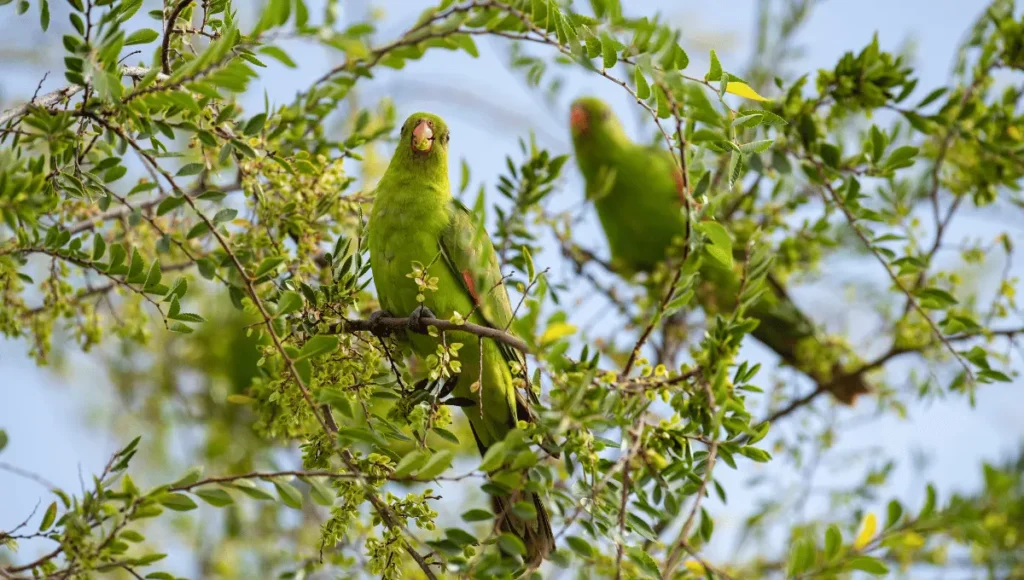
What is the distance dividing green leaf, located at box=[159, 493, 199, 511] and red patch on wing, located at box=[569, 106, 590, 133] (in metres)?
3.96

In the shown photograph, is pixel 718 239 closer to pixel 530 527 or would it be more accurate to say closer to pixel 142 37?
pixel 530 527

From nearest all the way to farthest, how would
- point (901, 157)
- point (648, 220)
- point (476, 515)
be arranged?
Answer: point (476, 515) → point (901, 157) → point (648, 220)

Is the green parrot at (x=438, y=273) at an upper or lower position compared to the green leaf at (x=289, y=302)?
upper

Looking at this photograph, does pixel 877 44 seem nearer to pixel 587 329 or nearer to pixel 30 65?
pixel 587 329

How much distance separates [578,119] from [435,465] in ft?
12.9

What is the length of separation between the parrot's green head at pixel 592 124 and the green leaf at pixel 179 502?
3.90 metres

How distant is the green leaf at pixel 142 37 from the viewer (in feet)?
5.33

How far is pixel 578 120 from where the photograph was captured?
5.10 metres

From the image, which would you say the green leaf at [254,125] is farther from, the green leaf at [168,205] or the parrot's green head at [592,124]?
the parrot's green head at [592,124]

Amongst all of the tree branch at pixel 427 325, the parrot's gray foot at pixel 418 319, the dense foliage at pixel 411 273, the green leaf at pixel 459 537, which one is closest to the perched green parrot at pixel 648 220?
the dense foliage at pixel 411 273

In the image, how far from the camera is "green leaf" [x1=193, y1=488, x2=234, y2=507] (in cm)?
147

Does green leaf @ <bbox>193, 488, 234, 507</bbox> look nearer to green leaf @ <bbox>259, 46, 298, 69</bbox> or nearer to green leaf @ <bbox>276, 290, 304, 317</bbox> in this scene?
green leaf @ <bbox>276, 290, 304, 317</bbox>

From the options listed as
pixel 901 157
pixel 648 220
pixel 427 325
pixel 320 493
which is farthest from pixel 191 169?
pixel 648 220

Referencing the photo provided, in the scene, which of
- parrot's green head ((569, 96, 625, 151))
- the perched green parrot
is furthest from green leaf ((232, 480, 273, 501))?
parrot's green head ((569, 96, 625, 151))
